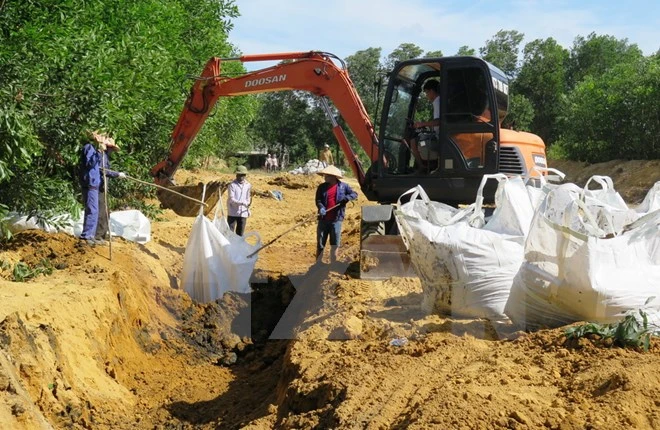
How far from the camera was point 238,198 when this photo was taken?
11547 millimetres

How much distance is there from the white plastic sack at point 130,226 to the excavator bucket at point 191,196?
785 millimetres

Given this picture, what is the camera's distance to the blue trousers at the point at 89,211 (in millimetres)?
9578

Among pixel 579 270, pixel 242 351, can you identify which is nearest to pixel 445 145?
pixel 242 351

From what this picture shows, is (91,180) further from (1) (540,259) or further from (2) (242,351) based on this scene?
(1) (540,259)

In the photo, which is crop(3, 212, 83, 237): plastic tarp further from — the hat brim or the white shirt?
the hat brim

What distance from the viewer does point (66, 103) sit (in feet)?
28.7

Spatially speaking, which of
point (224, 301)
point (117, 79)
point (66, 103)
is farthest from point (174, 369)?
point (117, 79)

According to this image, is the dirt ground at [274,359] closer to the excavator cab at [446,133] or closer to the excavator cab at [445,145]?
the excavator cab at [445,145]

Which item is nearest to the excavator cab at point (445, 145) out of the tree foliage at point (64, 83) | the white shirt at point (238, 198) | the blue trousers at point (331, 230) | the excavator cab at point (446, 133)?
the excavator cab at point (446, 133)

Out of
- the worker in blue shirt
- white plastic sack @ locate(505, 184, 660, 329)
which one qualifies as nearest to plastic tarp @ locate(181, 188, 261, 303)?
the worker in blue shirt

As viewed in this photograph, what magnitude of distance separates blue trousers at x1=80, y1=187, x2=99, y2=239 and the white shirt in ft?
7.88

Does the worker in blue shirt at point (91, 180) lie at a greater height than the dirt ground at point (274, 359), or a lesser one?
greater

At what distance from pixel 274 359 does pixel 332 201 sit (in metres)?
2.68

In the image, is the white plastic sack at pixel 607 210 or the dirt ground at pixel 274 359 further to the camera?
the white plastic sack at pixel 607 210
